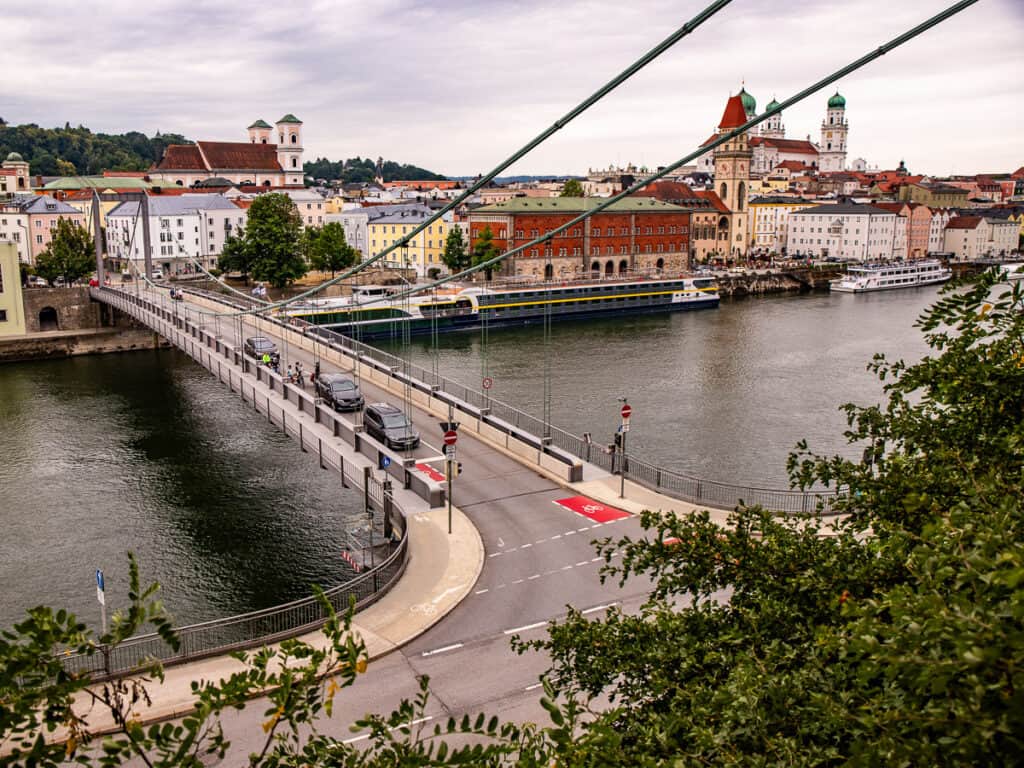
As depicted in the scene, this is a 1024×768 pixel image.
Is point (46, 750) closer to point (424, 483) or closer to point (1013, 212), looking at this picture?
point (424, 483)

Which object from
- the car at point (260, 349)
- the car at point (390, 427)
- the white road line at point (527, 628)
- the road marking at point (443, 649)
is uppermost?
the car at point (260, 349)

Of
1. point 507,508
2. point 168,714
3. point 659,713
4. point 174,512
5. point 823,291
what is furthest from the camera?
point 823,291

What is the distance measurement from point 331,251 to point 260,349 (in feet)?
101

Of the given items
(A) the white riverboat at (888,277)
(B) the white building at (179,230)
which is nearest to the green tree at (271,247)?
(B) the white building at (179,230)

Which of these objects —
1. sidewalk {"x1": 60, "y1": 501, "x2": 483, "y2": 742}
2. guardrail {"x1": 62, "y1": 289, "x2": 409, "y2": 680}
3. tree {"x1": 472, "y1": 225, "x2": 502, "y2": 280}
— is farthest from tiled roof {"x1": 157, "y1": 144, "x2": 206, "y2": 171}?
sidewalk {"x1": 60, "y1": 501, "x2": 483, "y2": 742}

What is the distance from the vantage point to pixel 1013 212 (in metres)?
103

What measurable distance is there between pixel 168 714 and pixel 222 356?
65.3 ft

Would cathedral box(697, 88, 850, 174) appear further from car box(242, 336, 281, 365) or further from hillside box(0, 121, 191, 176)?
car box(242, 336, 281, 365)

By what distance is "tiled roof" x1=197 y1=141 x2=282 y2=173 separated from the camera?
9562cm

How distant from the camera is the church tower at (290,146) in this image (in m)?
101

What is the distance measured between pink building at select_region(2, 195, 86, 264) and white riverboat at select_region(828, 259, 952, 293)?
2422 inches

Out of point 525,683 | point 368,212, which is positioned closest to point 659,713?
point 525,683

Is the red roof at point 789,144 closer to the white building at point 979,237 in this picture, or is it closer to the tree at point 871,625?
the white building at point 979,237

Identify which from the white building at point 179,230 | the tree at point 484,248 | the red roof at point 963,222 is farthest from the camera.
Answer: the red roof at point 963,222
